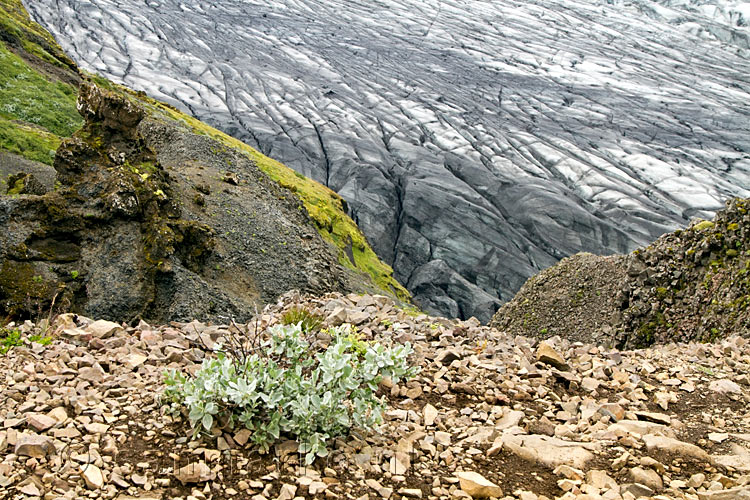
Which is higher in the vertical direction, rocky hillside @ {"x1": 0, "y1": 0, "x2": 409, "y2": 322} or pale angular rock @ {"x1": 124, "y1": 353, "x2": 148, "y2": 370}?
pale angular rock @ {"x1": 124, "y1": 353, "x2": 148, "y2": 370}

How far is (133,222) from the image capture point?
21188 mm

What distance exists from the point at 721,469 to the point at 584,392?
249 cm

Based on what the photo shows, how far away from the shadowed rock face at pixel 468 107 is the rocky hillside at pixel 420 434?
67.7 metres

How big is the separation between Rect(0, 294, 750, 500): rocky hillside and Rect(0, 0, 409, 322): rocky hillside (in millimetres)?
10376

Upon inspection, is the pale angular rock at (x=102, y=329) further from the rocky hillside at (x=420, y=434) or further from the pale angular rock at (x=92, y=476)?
the pale angular rock at (x=92, y=476)

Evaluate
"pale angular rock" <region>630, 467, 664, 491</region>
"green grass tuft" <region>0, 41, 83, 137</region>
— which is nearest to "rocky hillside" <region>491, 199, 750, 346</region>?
"pale angular rock" <region>630, 467, 664, 491</region>

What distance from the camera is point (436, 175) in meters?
94.5

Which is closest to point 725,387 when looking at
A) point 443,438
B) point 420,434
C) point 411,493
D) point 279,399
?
point 443,438

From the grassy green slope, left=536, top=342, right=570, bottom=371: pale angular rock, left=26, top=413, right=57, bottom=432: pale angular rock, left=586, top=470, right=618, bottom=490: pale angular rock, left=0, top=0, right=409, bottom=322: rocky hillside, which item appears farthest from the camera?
the grassy green slope

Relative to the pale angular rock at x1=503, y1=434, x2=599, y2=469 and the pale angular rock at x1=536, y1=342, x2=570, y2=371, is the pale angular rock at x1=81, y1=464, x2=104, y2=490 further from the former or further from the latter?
the pale angular rock at x1=536, y1=342, x2=570, y2=371

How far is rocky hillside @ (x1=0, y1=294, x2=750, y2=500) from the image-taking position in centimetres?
478

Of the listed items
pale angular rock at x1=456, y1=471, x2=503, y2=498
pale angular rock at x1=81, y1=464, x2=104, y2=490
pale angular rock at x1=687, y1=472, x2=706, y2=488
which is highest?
pale angular rock at x1=687, y1=472, x2=706, y2=488

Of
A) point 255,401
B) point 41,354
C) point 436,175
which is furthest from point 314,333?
point 436,175

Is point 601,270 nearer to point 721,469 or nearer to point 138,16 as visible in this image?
point 721,469
